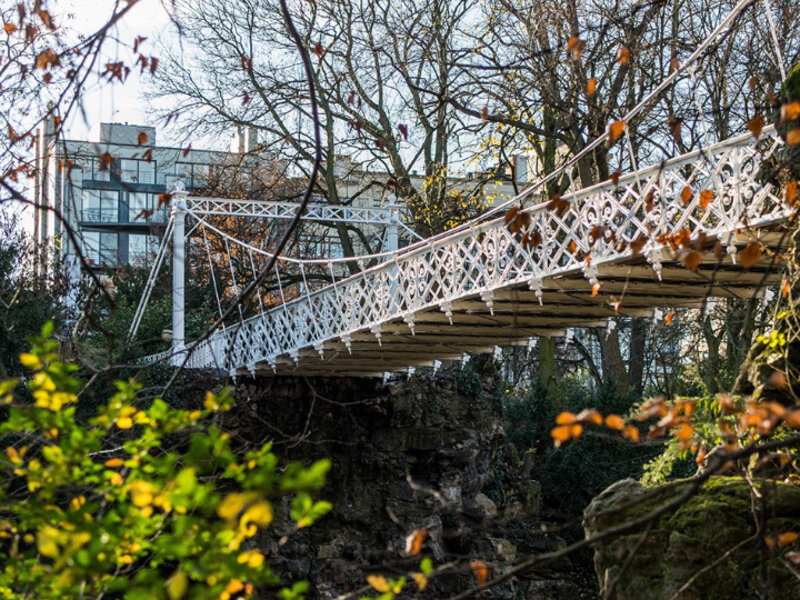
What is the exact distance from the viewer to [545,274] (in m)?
8.51

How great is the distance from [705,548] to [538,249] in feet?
11.2

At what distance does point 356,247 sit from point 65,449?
23.0m

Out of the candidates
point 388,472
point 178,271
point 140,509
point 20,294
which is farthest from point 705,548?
point 388,472

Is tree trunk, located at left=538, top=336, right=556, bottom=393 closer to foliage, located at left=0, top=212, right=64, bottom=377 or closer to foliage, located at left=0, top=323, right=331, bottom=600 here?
foliage, located at left=0, top=212, right=64, bottom=377

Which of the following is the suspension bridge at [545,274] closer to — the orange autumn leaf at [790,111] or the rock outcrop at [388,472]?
the orange autumn leaf at [790,111]

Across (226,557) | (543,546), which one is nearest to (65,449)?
(226,557)

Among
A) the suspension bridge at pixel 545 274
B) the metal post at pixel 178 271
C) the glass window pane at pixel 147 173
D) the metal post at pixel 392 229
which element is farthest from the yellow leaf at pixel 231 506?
the glass window pane at pixel 147 173

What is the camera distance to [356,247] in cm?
2612

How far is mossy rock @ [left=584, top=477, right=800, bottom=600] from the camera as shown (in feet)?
18.3

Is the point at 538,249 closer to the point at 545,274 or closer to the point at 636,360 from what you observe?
the point at 545,274

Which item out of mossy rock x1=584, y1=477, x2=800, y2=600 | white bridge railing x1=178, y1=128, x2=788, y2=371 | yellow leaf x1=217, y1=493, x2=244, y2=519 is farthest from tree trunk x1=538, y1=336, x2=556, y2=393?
yellow leaf x1=217, y1=493, x2=244, y2=519

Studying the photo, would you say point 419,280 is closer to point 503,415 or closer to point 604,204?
point 604,204

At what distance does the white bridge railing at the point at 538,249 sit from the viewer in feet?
22.4

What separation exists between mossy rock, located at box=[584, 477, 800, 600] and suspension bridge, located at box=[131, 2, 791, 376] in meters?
1.13
